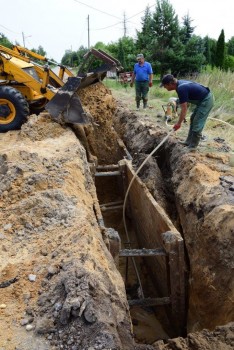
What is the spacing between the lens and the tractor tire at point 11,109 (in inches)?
300

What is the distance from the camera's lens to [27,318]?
8.50 ft

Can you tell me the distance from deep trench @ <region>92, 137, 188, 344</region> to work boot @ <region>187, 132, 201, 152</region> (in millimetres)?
651

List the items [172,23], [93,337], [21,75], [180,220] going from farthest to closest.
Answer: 1. [172,23]
2. [21,75]
3. [180,220]
4. [93,337]

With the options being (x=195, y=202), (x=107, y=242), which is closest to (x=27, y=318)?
(x=107, y=242)

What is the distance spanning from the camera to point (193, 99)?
6484 millimetres

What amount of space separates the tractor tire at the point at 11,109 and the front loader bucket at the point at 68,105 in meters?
1.19

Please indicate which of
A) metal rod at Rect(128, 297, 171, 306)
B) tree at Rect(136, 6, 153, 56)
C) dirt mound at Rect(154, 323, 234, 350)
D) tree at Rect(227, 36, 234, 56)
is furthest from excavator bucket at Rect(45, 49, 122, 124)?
tree at Rect(227, 36, 234, 56)

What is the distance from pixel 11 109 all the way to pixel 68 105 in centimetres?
177

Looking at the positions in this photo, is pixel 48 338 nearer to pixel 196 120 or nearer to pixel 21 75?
pixel 196 120

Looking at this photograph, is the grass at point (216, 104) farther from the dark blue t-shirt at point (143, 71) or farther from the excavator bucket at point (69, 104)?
the excavator bucket at point (69, 104)

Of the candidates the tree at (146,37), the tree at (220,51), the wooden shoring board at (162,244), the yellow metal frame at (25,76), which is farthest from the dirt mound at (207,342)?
the tree at (220,51)

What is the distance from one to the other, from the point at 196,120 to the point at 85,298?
4872mm

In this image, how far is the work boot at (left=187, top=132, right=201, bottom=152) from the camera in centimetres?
674

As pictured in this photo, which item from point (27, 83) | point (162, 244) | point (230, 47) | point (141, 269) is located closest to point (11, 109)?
point (27, 83)
